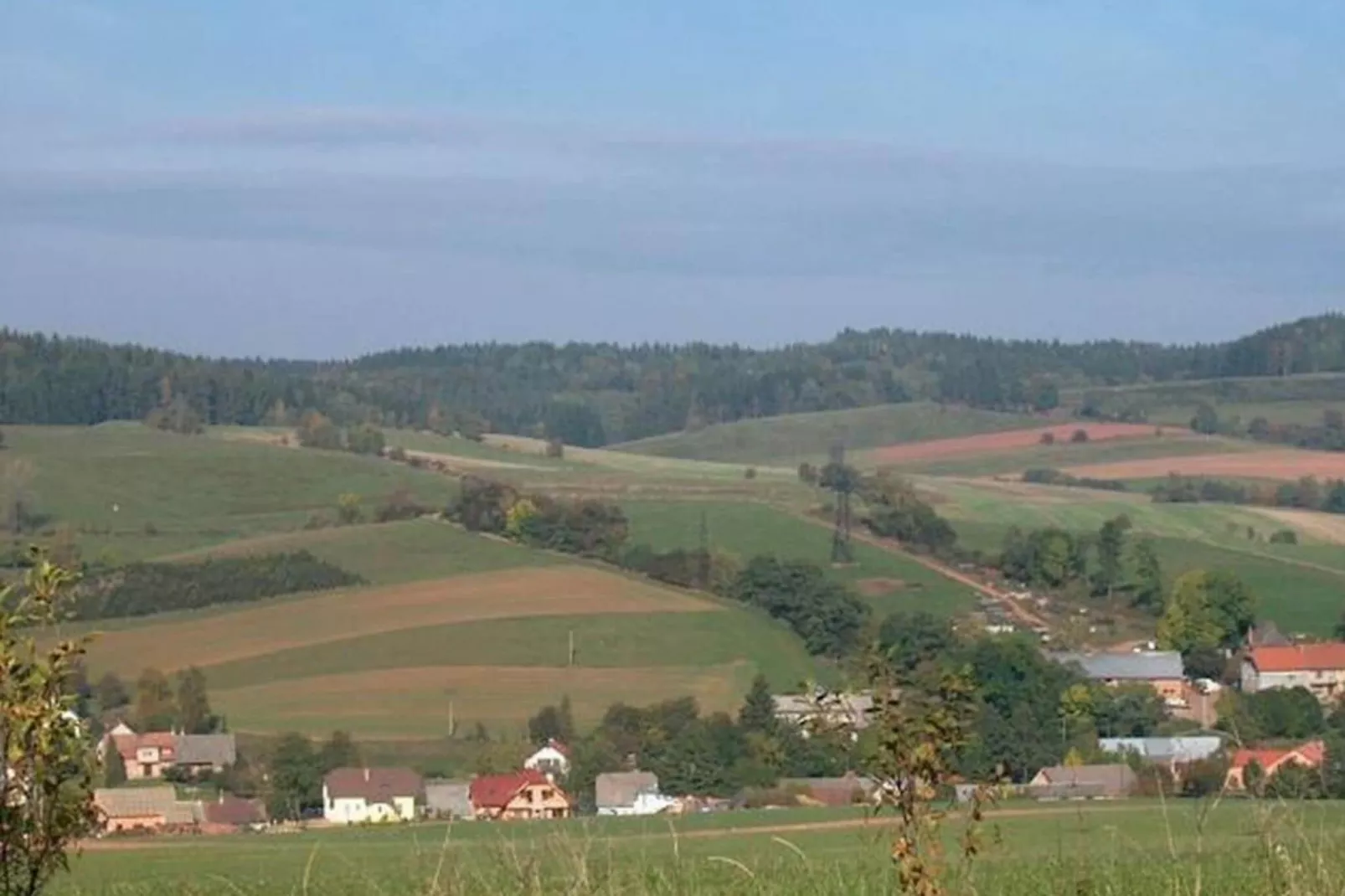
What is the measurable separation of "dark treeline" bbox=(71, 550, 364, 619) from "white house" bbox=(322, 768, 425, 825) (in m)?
20.0

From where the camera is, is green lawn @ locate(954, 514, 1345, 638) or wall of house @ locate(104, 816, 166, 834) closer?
wall of house @ locate(104, 816, 166, 834)

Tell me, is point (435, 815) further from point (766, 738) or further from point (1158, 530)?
point (1158, 530)

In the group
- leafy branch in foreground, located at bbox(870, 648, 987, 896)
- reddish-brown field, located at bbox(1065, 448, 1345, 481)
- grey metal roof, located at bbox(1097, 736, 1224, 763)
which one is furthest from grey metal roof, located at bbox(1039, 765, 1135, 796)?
reddish-brown field, located at bbox(1065, 448, 1345, 481)

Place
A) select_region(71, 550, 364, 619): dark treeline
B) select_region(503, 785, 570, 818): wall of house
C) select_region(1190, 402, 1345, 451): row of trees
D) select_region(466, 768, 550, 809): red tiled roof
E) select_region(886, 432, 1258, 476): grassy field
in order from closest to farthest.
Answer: select_region(503, 785, 570, 818): wall of house
select_region(466, 768, 550, 809): red tiled roof
select_region(71, 550, 364, 619): dark treeline
select_region(886, 432, 1258, 476): grassy field
select_region(1190, 402, 1345, 451): row of trees

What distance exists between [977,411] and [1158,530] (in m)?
63.1

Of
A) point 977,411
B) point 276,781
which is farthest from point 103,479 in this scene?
point 977,411

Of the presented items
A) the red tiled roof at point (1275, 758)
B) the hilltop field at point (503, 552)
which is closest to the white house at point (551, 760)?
the hilltop field at point (503, 552)

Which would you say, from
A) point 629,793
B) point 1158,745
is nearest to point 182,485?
point 629,793

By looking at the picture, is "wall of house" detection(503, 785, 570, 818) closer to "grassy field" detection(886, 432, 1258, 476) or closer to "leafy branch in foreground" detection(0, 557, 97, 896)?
"leafy branch in foreground" detection(0, 557, 97, 896)

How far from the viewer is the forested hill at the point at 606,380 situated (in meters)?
117

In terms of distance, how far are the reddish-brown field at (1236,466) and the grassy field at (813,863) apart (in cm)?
8115

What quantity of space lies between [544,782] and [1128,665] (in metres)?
19.6

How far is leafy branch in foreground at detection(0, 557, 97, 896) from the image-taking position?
521 cm

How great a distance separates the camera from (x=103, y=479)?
83312 mm
